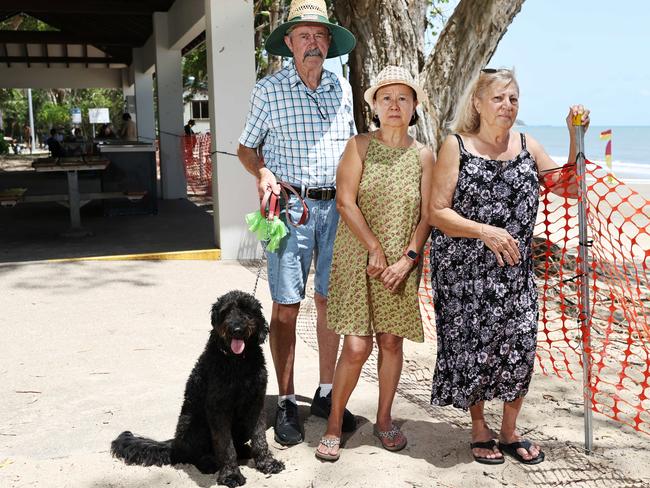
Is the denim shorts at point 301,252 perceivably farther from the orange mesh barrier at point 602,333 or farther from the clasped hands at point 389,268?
the orange mesh barrier at point 602,333

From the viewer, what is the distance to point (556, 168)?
11.1 ft

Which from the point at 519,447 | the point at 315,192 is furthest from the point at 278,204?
the point at 519,447

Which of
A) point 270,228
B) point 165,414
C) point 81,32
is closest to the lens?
point 270,228

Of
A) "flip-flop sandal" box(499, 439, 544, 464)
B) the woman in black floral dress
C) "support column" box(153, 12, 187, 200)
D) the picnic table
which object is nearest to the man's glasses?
the woman in black floral dress

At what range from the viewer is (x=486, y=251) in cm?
325

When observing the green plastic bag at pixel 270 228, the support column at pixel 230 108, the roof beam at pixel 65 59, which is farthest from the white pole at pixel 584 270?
the roof beam at pixel 65 59

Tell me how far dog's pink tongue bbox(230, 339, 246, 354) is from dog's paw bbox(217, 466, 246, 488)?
1.82 ft

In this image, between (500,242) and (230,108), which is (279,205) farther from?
(230,108)

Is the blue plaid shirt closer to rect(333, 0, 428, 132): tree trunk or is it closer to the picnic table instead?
rect(333, 0, 428, 132): tree trunk

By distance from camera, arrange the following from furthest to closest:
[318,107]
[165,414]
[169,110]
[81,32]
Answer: [81,32] < [169,110] < [165,414] < [318,107]

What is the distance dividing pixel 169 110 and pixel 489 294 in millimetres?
12708

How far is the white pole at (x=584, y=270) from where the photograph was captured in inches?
133

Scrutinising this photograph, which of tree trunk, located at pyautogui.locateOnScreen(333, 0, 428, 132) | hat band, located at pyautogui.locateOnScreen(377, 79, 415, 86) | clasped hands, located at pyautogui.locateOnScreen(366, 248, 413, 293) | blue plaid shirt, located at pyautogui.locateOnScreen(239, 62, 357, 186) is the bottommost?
clasped hands, located at pyautogui.locateOnScreen(366, 248, 413, 293)

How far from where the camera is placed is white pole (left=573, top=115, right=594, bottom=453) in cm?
338
